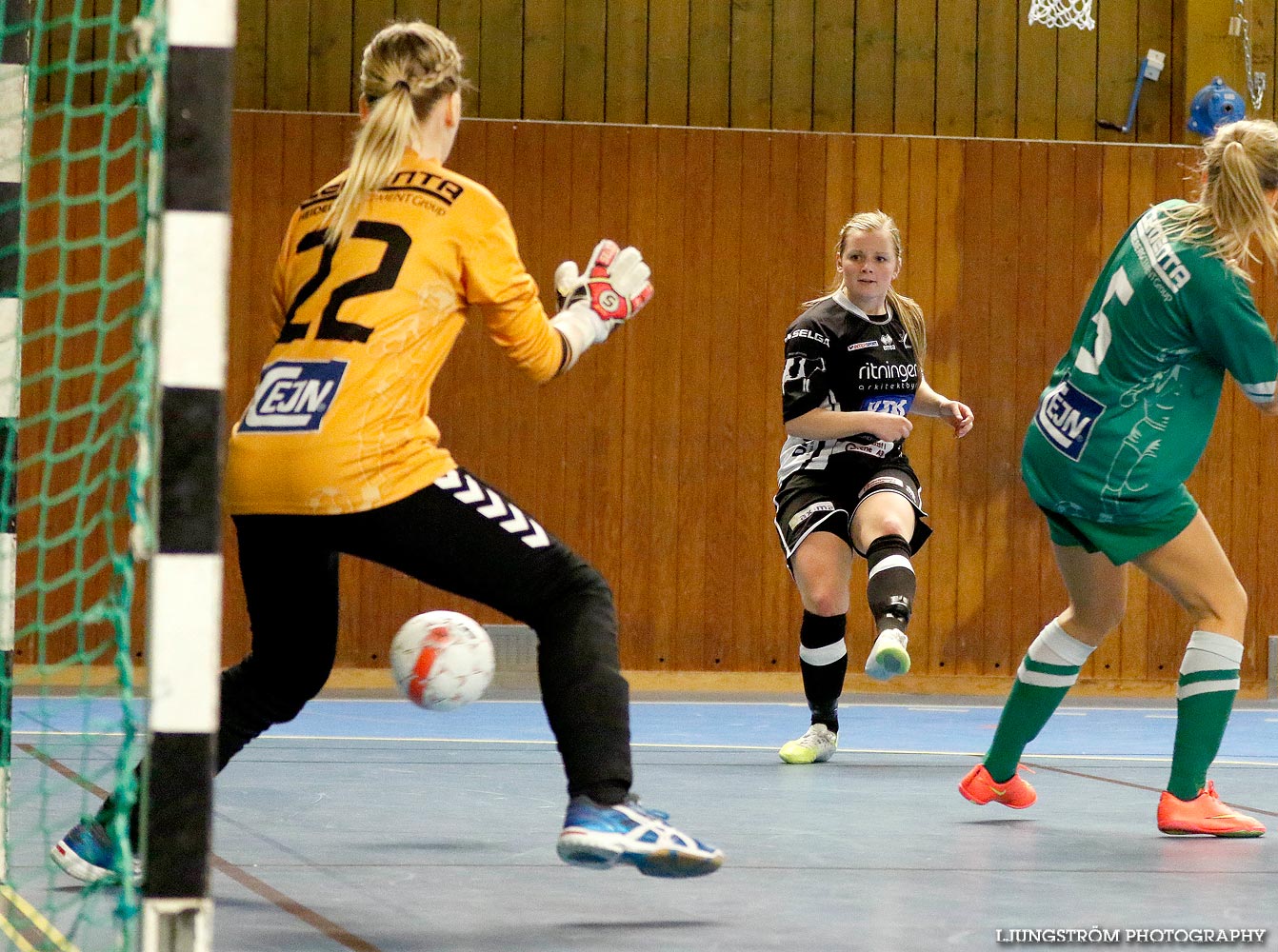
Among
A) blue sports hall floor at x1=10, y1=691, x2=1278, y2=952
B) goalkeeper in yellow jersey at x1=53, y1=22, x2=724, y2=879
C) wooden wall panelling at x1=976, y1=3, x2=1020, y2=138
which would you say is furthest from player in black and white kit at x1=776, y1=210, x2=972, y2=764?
wooden wall panelling at x1=976, y1=3, x2=1020, y2=138

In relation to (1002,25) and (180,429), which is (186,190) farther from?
(1002,25)

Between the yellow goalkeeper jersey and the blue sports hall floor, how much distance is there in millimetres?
778

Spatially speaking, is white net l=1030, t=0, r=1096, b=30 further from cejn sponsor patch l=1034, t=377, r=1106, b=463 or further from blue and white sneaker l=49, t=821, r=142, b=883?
blue and white sneaker l=49, t=821, r=142, b=883

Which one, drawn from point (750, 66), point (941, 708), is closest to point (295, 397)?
point (941, 708)

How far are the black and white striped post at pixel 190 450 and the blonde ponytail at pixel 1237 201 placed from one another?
2.60m

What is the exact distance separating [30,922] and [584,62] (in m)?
7.29

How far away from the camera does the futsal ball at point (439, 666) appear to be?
3.61 meters

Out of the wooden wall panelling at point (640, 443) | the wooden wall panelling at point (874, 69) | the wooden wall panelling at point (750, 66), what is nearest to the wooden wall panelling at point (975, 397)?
the wooden wall panelling at point (874, 69)

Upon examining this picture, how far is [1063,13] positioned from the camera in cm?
964

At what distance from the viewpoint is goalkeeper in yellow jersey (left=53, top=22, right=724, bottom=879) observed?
288 cm

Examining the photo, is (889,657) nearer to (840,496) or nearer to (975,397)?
(840,496)

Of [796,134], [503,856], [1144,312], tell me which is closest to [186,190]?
[503,856]

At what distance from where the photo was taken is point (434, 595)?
9016 mm

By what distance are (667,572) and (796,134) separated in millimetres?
2541
